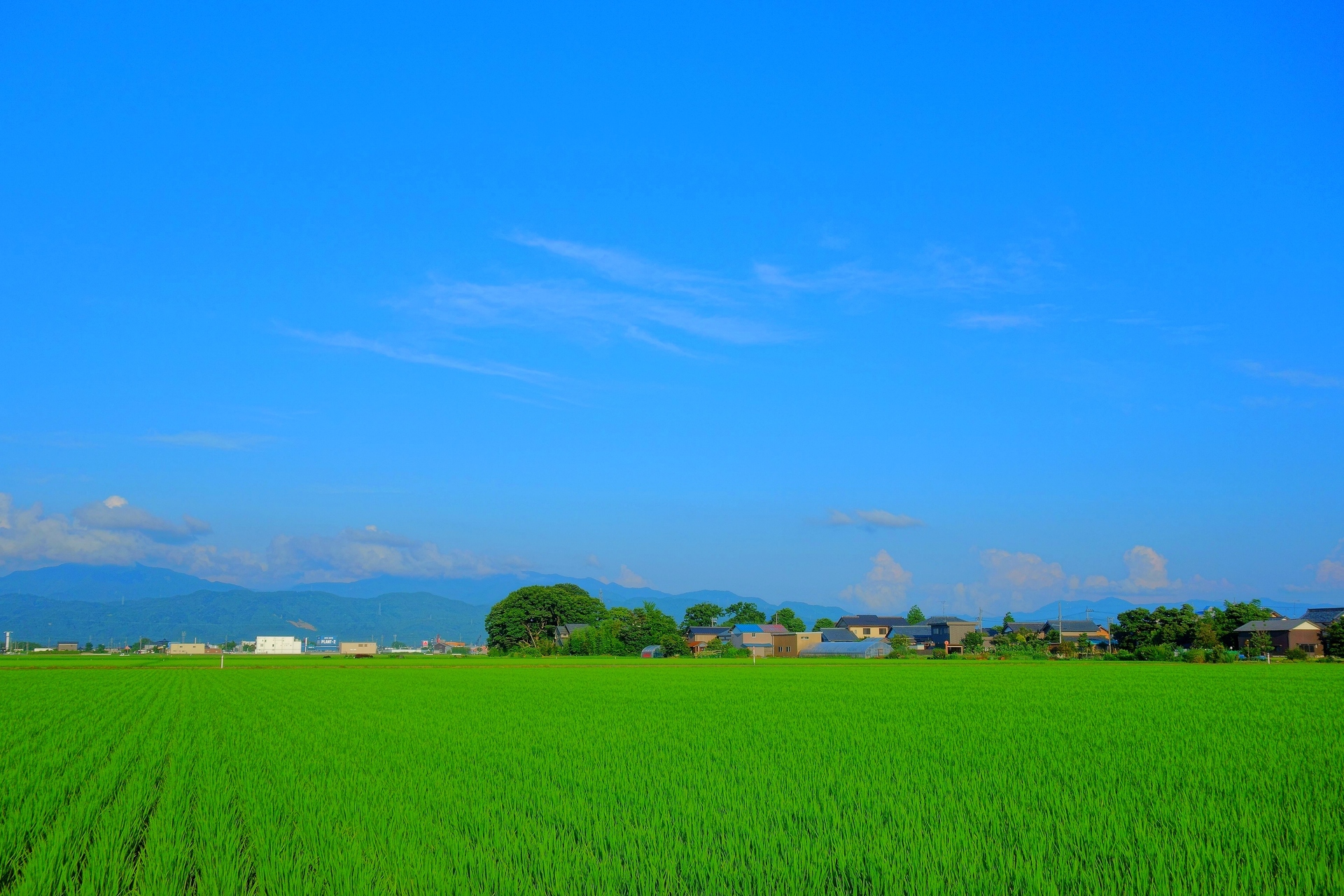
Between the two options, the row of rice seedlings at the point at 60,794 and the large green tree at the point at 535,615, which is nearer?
the row of rice seedlings at the point at 60,794

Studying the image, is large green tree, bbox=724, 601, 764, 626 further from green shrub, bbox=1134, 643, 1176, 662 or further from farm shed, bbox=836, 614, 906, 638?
green shrub, bbox=1134, 643, 1176, 662

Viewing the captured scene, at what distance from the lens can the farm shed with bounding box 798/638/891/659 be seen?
299 feet

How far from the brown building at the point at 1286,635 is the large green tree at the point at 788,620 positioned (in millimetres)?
53457

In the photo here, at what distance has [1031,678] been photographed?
123 ft

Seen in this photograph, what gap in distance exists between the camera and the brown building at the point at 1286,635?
76688 millimetres

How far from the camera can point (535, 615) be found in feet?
347

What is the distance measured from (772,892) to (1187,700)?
21.4 m

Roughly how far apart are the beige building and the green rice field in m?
89.5

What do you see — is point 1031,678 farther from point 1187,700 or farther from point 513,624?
point 513,624

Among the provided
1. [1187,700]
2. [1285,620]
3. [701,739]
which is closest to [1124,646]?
[1285,620]

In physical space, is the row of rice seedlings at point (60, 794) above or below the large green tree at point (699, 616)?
below

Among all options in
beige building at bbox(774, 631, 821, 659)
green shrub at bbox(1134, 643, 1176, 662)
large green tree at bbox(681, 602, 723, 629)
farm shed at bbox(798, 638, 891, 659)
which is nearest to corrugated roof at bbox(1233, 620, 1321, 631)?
green shrub at bbox(1134, 643, 1176, 662)

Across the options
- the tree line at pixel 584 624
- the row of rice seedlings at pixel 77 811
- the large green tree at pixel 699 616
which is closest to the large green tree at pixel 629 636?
the tree line at pixel 584 624

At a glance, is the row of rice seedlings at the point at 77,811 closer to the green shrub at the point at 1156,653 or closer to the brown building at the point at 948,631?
the green shrub at the point at 1156,653
